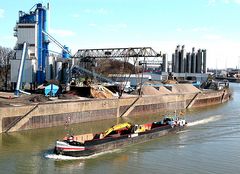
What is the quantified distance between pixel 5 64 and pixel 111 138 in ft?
156

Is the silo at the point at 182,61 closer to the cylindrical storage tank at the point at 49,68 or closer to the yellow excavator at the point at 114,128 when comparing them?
the cylindrical storage tank at the point at 49,68

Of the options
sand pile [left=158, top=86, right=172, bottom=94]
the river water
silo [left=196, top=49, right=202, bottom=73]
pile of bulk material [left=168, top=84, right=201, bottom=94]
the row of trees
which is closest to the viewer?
the river water

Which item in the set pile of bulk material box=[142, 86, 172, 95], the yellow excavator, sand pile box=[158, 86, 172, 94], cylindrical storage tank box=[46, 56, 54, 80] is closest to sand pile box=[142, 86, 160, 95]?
pile of bulk material box=[142, 86, 172, 95]

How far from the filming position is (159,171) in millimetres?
23703

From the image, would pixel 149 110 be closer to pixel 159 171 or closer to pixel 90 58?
pixel 90 58

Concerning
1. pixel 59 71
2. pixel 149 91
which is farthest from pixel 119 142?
pixel 59 71

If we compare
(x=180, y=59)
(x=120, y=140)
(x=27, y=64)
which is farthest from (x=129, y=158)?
(x=180, y=59)

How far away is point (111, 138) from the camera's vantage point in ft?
94.9

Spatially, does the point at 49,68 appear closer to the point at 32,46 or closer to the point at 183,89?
the point at 32,46

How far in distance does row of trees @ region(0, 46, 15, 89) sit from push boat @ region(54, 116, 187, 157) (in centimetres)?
3101

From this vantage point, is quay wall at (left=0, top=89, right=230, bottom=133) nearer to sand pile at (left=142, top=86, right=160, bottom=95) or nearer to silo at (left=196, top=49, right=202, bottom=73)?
sand pile at (left=142, top=86, right=160, bottom=95)

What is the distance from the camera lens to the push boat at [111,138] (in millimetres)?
26172

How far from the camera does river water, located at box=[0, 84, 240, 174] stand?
24.1 m

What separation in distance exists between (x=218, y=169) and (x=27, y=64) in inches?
1394
